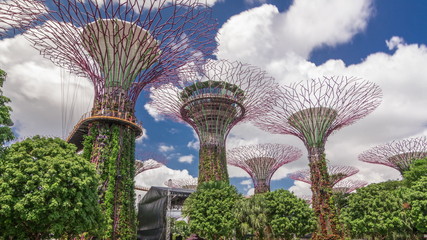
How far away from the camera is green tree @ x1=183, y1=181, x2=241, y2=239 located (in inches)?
958

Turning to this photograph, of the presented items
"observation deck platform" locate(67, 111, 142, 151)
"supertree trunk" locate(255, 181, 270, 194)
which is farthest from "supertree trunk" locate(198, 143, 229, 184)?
"supertree trunk" locate(255, 181, 270, 194)

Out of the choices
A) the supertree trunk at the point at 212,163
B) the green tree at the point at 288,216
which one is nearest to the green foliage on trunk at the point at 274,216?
the green tree at the point at 288,216

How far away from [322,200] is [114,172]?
20437 millimetres

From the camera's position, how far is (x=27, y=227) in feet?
48.0

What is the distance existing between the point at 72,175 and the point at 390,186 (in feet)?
149

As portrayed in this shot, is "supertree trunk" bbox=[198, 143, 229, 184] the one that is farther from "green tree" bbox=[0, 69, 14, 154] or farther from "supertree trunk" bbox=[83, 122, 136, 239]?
"green tree" bbox=[0, 69, 14, 154]

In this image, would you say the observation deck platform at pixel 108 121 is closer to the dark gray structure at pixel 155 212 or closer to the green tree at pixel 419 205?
the dark gray structure at pixel 155 212

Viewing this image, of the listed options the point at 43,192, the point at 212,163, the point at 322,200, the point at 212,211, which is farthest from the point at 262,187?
the point at 43,192

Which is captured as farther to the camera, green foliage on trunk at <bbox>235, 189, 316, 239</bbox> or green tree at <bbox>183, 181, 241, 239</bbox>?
green foliage on trunk at <bbox>235, 189, 316, 239</bbox>

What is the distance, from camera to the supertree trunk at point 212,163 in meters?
34.6

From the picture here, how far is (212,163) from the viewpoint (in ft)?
115

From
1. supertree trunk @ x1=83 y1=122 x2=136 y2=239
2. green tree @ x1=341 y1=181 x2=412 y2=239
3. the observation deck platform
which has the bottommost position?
green tree @ x1=341 y1=181 x2=412 y2=239

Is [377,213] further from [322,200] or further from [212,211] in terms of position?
[212,211]

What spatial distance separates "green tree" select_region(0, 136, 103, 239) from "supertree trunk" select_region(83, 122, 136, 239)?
A: 3.88m
